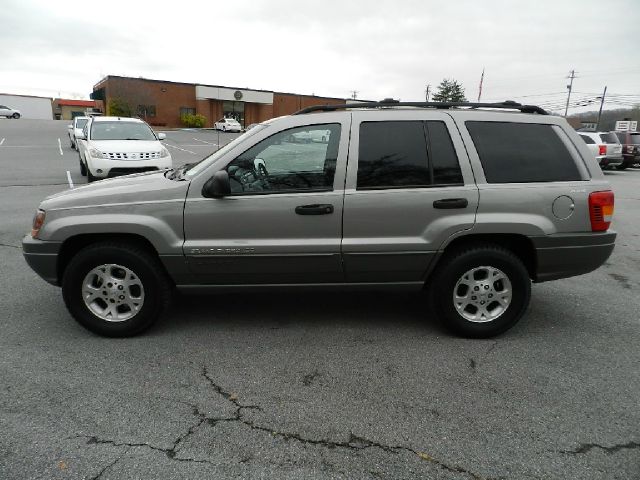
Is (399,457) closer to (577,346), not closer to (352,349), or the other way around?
(352,349)

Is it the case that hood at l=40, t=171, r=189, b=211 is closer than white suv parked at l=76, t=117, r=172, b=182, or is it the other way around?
hood at l=40, t=171, r=189, b=211

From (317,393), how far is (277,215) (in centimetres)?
132

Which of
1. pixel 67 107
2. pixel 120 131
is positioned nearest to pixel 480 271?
pixel 120 131

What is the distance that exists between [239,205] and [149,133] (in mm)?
9081

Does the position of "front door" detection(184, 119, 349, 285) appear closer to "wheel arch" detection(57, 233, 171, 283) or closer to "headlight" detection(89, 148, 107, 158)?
"wheel arch" detection(57, 233, 171, 283)

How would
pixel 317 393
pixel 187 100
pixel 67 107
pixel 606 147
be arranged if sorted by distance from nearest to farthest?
pixel 317 393, pixel 606 147, pixel 187 100, pixel 67 107

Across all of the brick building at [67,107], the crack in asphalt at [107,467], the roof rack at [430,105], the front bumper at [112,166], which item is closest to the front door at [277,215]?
the roof rack at [430,105]

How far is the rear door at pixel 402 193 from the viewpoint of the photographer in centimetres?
358

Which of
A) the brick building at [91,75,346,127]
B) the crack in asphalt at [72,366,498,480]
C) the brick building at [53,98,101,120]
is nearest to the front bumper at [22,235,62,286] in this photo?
the crack in asphalt at [72,366,498,480]

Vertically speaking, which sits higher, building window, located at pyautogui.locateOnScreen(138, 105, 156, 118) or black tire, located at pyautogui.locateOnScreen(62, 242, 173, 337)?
building window, located at pyautogui.locateOnScreen(138, 105, 156, 118)

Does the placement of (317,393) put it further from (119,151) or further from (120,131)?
(120,131)

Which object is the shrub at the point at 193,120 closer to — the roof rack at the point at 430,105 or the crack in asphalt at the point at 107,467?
the roof rack at the point at 430,105

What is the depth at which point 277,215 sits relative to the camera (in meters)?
3.54

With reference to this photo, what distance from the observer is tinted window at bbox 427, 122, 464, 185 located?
364cm
